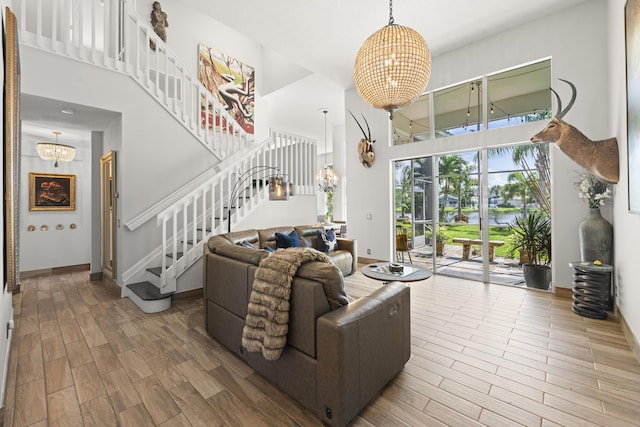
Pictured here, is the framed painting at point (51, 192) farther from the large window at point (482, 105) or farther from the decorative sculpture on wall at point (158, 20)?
the large window at point (482, 105)

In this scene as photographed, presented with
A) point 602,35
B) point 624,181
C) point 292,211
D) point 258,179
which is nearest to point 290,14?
point 258,179

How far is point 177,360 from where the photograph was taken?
2271 millimetres

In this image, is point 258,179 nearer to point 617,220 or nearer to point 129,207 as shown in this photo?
point 129,207

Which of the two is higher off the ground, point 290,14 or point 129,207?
point 290,14

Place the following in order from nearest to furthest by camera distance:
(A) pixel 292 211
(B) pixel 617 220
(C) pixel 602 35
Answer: (B) pixel 617 220
(C) pixel 602 35
(A) pixel 292 211

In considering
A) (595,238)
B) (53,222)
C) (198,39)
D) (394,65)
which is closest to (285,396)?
(394,65)

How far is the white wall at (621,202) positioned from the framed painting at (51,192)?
27.2 feet

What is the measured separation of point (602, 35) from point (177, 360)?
588 cm

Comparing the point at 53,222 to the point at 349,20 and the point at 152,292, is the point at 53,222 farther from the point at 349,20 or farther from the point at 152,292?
the point at 349,20

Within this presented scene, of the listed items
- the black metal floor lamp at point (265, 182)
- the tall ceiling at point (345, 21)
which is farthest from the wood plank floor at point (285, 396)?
the tall ceiling at point (345, 21)

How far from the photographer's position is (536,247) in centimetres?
408

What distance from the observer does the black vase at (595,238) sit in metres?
3.17

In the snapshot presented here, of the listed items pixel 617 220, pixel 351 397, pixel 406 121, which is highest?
pixel 406 121

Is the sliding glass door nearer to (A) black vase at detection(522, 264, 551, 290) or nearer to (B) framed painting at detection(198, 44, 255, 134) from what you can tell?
(A) black vase at detection(522, 264, 551, 290)
